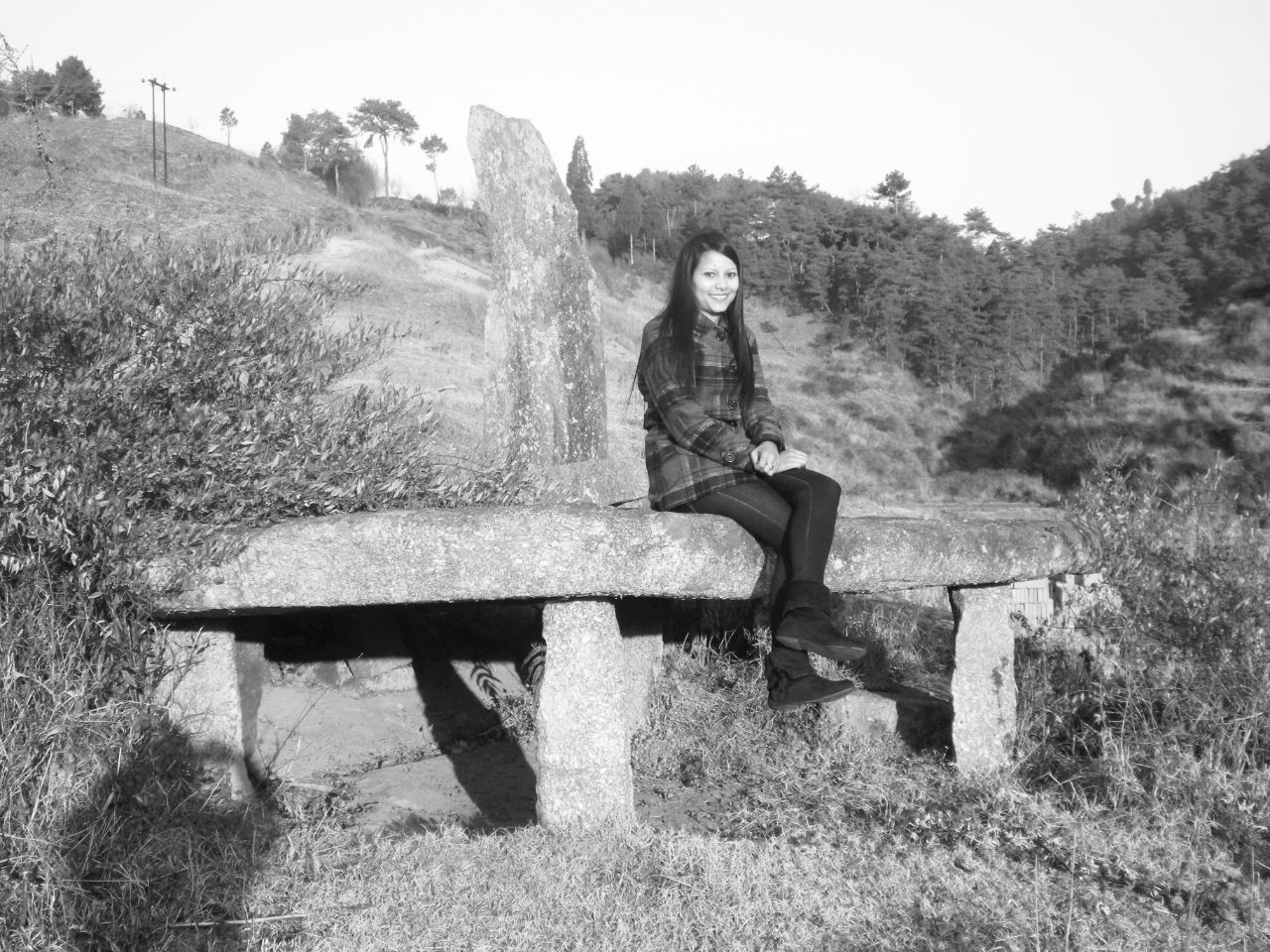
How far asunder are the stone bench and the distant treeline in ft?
106

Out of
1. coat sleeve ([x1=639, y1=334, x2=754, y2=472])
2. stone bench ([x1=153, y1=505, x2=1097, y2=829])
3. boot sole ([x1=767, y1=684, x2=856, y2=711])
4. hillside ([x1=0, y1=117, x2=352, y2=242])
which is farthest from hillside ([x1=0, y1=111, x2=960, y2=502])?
boot sole ([x1=767, y1=684, x2=856, y2=711])

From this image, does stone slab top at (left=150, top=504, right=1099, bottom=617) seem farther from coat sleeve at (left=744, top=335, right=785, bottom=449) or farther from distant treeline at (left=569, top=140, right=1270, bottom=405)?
distant treeline at (left=569, top=140, right=1270, bottom=405)

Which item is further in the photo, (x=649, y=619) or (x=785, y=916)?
(x=649, y=619)

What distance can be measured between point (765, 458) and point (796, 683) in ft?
2.81

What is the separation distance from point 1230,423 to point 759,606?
26294 millimetres

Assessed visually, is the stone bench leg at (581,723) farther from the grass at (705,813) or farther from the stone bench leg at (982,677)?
the stone bench leg at (982,677)

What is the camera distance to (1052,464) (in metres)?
28.8

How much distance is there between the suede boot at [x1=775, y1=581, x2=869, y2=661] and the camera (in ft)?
12.3

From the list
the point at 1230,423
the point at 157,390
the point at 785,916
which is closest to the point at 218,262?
the point at 157,390

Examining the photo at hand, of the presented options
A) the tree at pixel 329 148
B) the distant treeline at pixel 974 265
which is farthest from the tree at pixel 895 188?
the tree at pixel 329 148

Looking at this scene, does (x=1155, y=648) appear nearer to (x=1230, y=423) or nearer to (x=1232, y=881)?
(x=1232, y=881)

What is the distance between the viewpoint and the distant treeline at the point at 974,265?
35.6m

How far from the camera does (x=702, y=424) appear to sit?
14.3ft

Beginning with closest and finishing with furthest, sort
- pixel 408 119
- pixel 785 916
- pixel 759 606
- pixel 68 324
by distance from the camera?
pixel 785 916
pixel 68 324
pixel 759 606
pixel 408 119
